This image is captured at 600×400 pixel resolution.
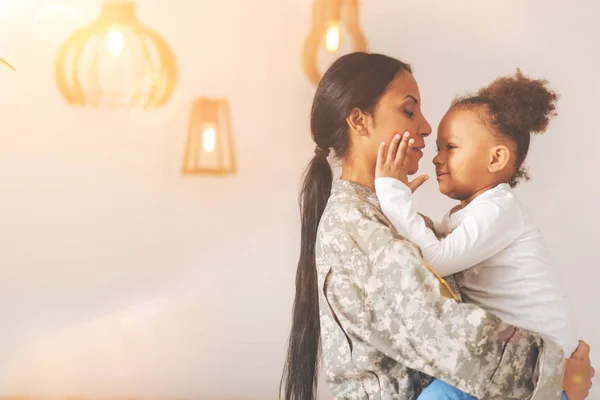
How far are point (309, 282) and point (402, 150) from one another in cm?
44

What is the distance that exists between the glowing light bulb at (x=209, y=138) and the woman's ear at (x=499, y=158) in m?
1.07

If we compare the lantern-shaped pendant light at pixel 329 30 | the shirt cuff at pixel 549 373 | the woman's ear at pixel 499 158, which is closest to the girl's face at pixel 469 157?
the woman's ear at pixel 499 158

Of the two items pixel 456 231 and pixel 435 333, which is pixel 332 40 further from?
pixel 435 333

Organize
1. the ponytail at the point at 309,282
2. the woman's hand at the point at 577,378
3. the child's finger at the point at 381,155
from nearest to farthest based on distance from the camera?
the woman's hand at the point at 577,378, the child's finger at the point at 381,155, the ponytail at the point at 309,282

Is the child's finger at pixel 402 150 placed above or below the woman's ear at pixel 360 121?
below

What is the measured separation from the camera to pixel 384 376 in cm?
170

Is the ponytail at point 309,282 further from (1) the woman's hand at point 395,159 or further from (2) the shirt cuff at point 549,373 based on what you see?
(2) the shirt cuff at point 549,373

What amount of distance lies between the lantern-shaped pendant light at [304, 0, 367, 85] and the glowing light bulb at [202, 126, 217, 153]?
1.23 ft

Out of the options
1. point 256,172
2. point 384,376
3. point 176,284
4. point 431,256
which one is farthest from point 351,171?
point 176,284

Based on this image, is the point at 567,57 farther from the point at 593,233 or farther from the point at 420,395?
the point at 420,395

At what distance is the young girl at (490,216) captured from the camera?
1742 mm

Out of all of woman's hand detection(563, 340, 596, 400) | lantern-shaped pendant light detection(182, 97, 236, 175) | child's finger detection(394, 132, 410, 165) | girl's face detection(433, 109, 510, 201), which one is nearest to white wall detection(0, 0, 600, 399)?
lantern-shaped pendant light detection(182, 97, 236, 175)

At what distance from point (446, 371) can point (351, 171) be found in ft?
1.76

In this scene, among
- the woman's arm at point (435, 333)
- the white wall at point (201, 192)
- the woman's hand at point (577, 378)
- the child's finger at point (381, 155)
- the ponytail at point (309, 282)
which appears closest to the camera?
the woman's arm at point (435, 333)
